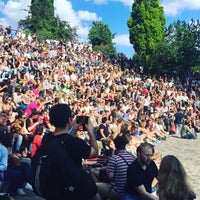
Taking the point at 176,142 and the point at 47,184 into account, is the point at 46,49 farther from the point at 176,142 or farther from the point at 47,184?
the point at 47,184

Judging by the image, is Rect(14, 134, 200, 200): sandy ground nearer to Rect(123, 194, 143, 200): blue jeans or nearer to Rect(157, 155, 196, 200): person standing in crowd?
Rect(123, 194, 143, 200): blue jeans

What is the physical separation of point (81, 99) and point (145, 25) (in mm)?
31122

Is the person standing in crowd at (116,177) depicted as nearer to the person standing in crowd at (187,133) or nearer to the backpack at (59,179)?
the backpack at (59,179)

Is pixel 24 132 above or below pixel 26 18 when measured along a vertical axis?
below

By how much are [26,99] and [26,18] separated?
46573 millimetres

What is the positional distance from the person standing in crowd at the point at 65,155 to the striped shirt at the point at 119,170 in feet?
9.05

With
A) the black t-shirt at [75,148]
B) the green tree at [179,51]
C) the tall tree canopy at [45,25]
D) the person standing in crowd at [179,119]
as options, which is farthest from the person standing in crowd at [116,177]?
the tall tree canopy at [45,25]

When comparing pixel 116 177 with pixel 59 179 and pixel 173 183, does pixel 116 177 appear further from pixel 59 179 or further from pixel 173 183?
pixel 59 179

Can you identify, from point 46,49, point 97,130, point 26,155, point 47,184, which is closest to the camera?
point 47,184


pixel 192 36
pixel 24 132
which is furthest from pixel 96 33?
pixel 24 132

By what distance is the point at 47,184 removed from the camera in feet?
11.2

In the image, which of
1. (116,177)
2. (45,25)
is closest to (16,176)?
(116,177)

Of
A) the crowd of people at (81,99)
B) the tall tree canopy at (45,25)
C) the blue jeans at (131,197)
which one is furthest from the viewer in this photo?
the tall tree canopy at (45,25)

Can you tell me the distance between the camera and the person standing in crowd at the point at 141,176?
5.48 m
